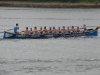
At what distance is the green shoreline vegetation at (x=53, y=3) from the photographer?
5157 inches

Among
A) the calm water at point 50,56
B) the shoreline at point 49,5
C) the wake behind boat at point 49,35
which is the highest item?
the shoreline at point 49,5

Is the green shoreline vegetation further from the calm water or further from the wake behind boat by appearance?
the wake behind boat

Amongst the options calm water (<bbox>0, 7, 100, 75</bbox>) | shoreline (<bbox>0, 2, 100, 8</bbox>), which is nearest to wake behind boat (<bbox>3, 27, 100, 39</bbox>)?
calm water (<bbox>0, 7, 100, 75</bbox>)

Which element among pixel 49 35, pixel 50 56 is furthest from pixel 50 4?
pixel 50 56

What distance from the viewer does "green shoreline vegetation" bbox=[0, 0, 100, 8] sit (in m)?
131

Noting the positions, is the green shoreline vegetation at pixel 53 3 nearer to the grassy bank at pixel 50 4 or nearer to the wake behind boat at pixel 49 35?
the grassy bank at pixel 50 4

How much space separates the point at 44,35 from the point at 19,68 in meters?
18.7

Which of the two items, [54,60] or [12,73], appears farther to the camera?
[54,60]

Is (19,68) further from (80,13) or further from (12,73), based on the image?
(80,13)

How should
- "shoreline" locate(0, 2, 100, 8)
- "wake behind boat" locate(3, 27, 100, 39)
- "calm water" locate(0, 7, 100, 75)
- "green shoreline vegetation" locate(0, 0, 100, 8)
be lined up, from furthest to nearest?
"green shoreline vegetation" locate(0, 0, 100, 8), "shoreline" locate(0, 2, 100, 8), "wake behind boat" locate(3, 27, 100, 39), "calm water" locate(0, 7, 100, 75)

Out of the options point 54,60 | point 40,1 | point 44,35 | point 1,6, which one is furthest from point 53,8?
point 54,60

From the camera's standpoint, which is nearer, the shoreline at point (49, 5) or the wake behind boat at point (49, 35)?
the wake behind boat at point (49, 35)

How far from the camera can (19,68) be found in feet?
140

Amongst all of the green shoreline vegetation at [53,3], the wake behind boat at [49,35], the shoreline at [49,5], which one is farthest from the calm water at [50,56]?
the green shoreline vegetation at [53,3]
